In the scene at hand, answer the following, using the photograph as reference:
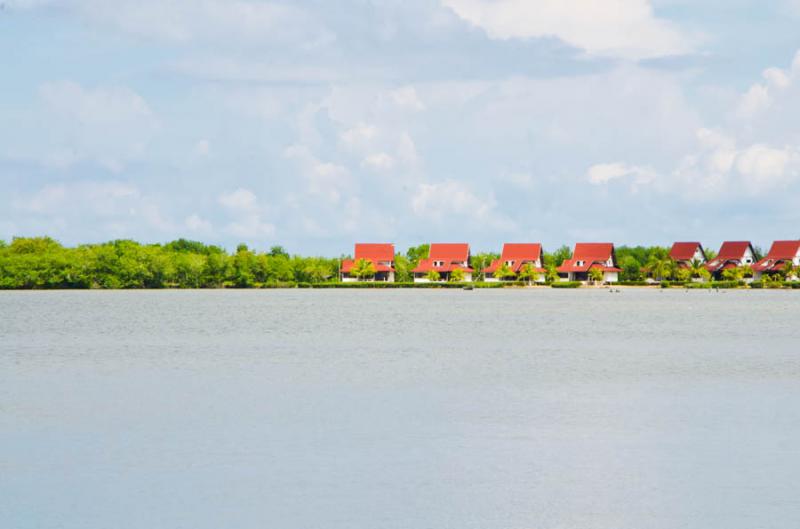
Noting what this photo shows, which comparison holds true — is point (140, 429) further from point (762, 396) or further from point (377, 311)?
point (377, 311)

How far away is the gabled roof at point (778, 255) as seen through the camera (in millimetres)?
101188

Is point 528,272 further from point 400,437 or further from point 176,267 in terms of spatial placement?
point 400,437

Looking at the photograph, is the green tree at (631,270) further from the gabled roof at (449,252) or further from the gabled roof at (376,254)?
the gabled roof at (376,254)

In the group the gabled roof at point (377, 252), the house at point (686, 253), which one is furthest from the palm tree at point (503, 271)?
the house at point (686, 253)

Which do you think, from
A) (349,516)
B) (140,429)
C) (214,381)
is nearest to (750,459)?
(349,516)

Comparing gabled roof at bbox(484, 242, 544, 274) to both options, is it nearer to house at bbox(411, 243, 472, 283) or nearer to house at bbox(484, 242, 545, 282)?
house at bbox(484, 242, 545, 282)

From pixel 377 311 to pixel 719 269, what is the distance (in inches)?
→ 2541

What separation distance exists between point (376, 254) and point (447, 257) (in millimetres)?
8118

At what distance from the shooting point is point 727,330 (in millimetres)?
38438

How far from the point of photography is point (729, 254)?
107m

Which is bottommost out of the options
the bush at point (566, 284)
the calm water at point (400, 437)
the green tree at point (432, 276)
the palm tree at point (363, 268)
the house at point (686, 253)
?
the calm water at point (400, 437)

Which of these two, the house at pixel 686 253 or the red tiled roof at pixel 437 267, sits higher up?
the house at pixel 686 253

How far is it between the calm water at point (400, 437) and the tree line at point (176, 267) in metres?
70.0

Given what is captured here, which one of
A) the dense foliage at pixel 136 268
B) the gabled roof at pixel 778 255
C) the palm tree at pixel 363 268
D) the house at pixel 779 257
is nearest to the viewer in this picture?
the dense foliage at pixel 136 268
